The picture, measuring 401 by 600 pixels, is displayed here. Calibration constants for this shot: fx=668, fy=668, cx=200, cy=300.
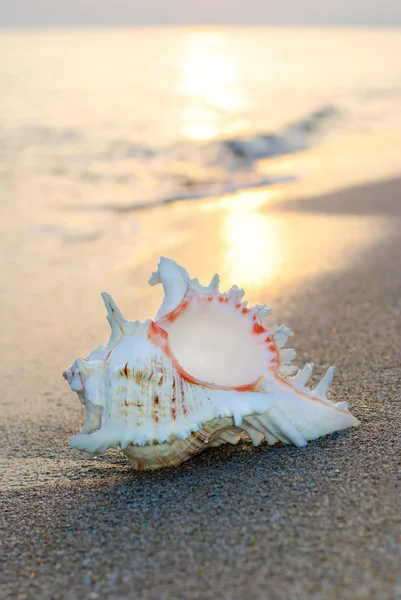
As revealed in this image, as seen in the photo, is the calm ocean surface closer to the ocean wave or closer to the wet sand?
the ocean wave

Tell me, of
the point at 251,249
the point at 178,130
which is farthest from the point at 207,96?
the point at 251,249

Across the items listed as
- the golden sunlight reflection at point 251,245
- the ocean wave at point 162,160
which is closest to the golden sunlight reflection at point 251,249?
the golden sunlight reflection at point 251,245

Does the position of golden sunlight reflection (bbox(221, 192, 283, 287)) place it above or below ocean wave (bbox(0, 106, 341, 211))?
below

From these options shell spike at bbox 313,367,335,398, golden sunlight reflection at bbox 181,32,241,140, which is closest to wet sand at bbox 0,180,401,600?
shell spike at bbox 313,367,335,398

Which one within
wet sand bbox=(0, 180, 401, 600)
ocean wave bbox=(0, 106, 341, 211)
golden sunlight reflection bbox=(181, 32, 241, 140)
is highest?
golden sunlight reflection bbox=(181, 32, 241, 140)

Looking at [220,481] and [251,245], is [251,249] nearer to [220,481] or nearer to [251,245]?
[251,245]
